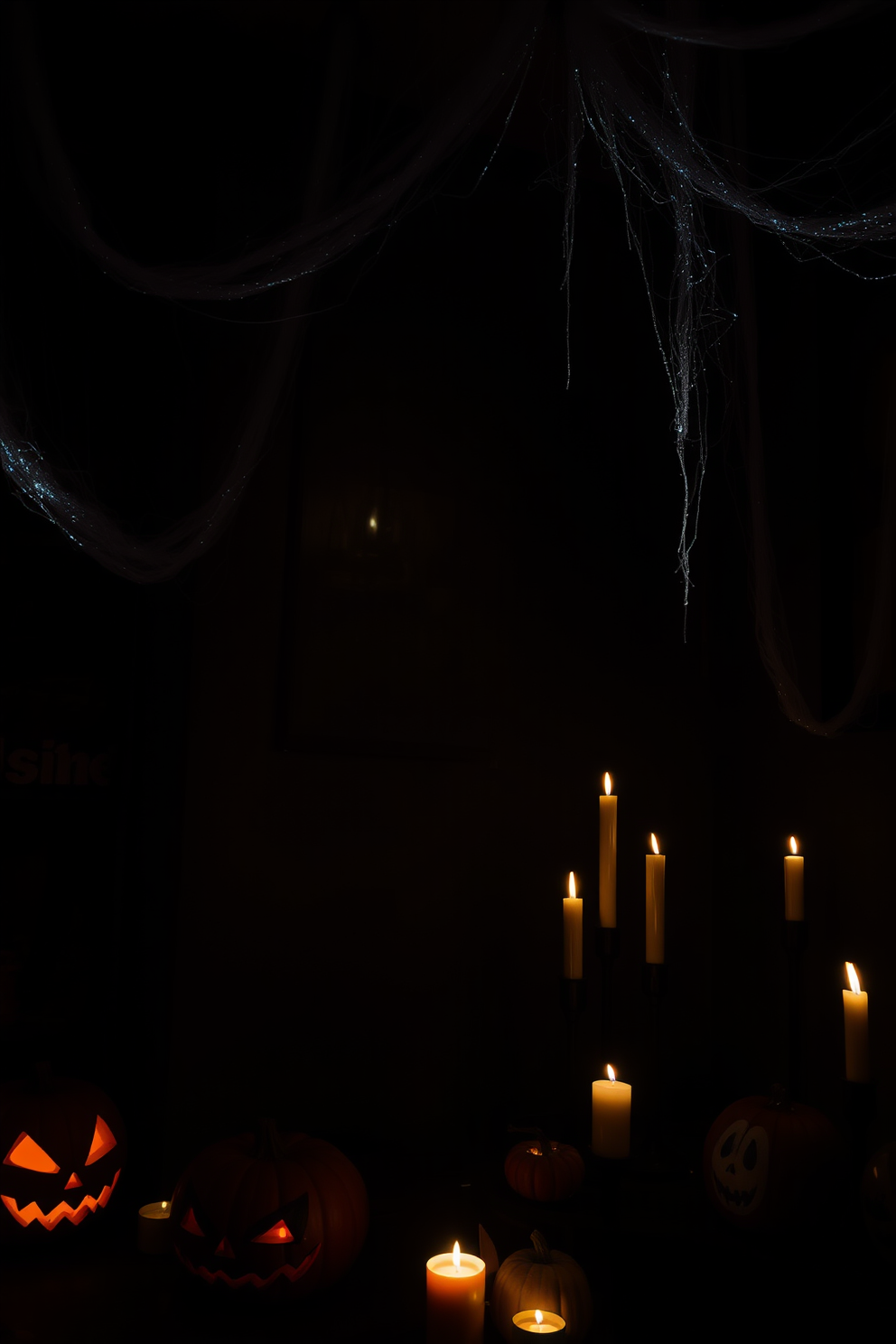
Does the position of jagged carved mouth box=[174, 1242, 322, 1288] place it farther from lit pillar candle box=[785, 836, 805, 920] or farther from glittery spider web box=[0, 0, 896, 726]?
glittery spider web box=[0, 0, 896, 726]

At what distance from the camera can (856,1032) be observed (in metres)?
1.45

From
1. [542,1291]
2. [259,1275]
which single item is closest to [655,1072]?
[542,1291]

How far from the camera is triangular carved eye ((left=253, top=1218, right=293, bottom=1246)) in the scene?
53.9 inches

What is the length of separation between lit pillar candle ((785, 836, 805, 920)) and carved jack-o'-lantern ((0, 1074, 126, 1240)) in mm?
1204

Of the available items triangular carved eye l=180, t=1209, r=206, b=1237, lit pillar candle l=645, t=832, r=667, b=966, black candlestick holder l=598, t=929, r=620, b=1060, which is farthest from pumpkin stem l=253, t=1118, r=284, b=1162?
A: lit pillar candle l=645, t=832, r=667, b=966

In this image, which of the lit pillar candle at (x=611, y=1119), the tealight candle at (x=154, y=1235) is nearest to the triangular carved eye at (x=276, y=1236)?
the tealight candle at (x=154, y=1235)

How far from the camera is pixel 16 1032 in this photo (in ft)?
5.82

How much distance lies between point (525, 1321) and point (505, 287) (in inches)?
75.2

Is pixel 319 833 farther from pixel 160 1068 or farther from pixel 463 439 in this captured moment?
pixel 463 439

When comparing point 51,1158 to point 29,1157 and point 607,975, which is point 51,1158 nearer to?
point 29,1157

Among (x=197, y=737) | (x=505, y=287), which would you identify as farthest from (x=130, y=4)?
(x=197, y=737)

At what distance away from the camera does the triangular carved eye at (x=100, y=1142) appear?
1.55m

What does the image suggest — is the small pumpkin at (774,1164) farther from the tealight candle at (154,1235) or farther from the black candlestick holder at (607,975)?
the tealight candle at (154,1235)

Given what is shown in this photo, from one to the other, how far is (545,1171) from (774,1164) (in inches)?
13.8
